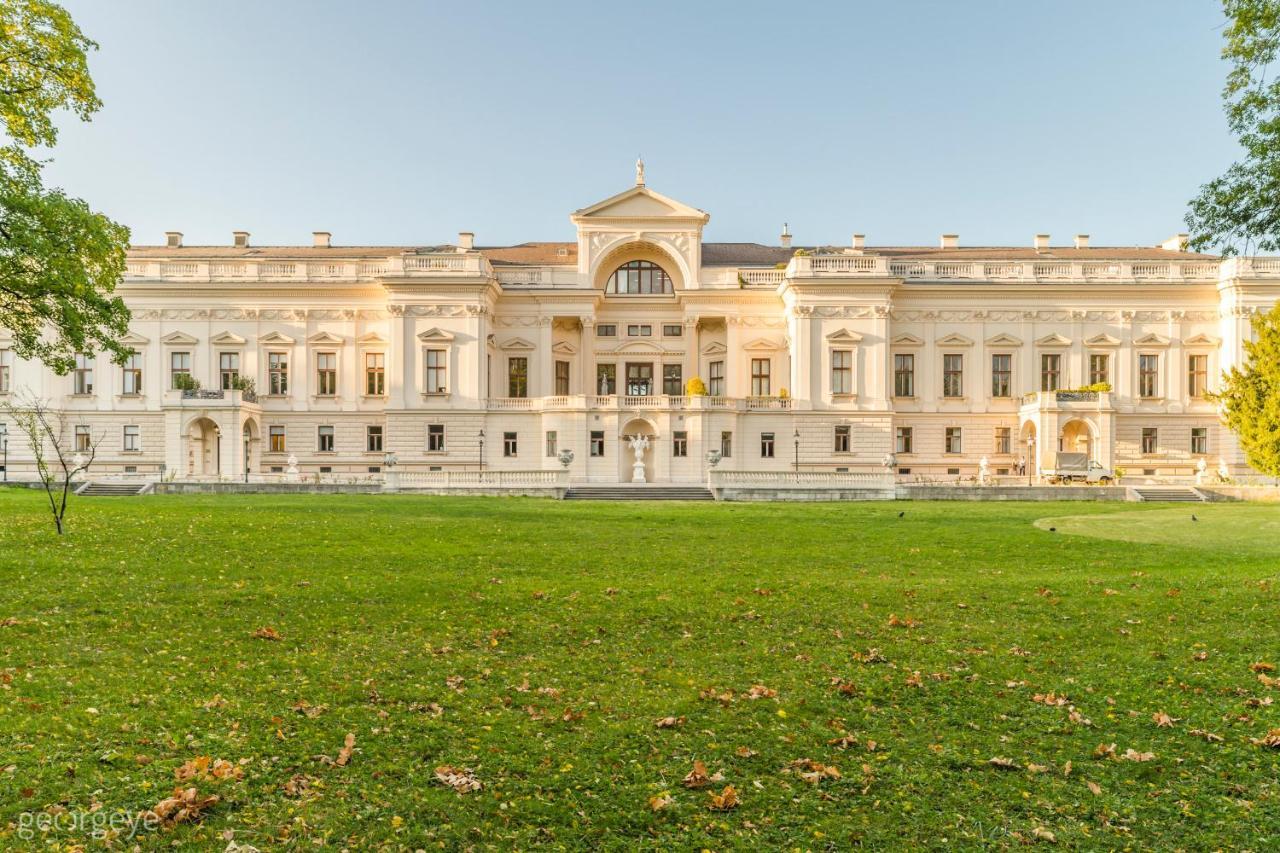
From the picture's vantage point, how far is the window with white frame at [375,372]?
154ft

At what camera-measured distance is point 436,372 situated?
45.5 metres

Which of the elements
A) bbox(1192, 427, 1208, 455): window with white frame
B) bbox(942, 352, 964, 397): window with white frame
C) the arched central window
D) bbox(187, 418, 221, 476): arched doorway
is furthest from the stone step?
bbox(187, 418, 221, 476): arched doorway

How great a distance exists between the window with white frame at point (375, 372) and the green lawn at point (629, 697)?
33.6 meters

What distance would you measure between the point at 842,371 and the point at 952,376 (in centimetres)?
693

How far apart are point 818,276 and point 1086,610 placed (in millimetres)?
36383

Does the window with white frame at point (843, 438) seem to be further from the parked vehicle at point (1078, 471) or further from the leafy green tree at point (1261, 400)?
the leafy green tree at point (1261, 400)

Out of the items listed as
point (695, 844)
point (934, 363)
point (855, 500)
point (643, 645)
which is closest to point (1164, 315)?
point (934, 363)

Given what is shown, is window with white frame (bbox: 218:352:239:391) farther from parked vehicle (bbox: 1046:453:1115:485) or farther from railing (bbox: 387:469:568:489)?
parked vehicle (bbox: 1046:453:1115:485)

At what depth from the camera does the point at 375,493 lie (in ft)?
109

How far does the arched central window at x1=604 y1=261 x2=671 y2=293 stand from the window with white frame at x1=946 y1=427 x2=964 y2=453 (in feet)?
60.3

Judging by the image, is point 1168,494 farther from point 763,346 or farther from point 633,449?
point 633,449

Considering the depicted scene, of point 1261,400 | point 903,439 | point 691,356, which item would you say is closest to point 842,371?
point 903,439

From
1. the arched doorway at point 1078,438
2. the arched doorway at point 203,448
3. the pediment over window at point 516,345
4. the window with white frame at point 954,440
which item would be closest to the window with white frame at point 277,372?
the arched doorway at point 203,448

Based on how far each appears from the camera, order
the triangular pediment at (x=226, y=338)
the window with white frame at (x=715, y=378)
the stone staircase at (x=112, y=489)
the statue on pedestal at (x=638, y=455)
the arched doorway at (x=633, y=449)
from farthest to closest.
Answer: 1. the window with white frame at (x=715, y=378)
2. the triangular pediment at (x=226, y=338)
3. the arched doorway at (x=633, y=449)
4. the statue on pedestal at (x=638, y=455)
5. the stone staircase at (x=112, y=489)
